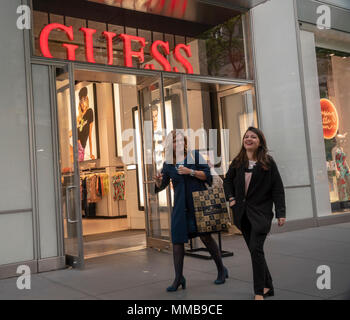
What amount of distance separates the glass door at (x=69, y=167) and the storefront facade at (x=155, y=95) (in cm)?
2

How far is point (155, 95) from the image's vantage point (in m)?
7.60

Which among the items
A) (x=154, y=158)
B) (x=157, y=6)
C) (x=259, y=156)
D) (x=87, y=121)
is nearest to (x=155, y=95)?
(x=154, y=158)

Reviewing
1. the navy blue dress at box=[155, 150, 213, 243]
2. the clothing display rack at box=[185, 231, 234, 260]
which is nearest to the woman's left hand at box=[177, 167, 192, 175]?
the navy blue dress at box=[155, 150, 213, 243]

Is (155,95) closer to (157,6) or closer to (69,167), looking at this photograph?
(157,6)

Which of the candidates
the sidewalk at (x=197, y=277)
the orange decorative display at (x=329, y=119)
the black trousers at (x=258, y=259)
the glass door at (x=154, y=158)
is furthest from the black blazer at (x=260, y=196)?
the orange decorative display at (x=329, y=119)

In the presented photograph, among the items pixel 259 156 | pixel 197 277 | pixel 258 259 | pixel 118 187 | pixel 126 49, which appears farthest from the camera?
pixel 118 187

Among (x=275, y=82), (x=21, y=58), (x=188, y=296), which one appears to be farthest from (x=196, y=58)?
(x=188, y=296)

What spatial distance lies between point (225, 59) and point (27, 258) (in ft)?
18.1

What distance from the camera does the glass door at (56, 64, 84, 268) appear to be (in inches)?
244

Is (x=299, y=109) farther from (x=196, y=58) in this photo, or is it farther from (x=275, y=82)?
(x=196, y=58)

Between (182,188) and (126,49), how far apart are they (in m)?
3.77

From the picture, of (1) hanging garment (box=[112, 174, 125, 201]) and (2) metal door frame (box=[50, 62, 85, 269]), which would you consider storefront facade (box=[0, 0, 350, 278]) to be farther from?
(1) hanging garment (box=[112, 174, 125, 201])

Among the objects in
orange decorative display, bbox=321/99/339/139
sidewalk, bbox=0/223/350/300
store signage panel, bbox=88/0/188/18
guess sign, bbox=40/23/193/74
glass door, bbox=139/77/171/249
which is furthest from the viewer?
orange decorative display, bbox=321/99/339/139

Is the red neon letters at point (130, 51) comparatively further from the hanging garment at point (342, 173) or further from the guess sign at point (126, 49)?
the hanging garment at point (342, 173)
